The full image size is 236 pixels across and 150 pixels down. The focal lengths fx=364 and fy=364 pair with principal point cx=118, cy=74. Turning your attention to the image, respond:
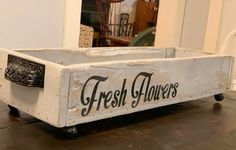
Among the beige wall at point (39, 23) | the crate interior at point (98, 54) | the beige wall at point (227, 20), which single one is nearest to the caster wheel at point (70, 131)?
the crate interior at point (98, 54)

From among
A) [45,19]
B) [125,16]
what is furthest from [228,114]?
[125,16]

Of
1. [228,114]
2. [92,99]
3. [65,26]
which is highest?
[65,26]

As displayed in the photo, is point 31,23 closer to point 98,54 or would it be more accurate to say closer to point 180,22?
point 98,54

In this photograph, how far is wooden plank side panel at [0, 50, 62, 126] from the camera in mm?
788

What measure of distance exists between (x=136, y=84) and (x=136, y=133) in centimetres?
13

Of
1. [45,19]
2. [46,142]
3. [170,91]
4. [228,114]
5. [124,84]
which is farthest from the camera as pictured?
[45,19]

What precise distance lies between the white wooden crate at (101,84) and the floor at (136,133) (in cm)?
5

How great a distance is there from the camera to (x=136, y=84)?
95 centimetres

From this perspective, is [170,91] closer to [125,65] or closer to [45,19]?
[125,65]

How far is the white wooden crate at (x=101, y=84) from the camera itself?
80cm

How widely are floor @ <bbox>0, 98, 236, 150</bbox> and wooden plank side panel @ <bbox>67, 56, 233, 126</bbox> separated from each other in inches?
1.9

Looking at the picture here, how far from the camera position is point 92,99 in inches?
33.4

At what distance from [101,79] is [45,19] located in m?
0.64

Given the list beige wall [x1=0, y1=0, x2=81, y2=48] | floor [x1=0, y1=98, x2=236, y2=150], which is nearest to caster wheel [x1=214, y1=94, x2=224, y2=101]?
floor [x1=0, y1=98, x2=236, y2=150]
